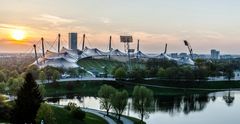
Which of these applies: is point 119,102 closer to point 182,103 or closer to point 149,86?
point 182,103

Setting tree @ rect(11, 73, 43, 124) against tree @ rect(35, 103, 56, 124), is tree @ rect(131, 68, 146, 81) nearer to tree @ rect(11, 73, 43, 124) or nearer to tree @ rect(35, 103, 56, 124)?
tree @ rect(11, 73, 43, 124)

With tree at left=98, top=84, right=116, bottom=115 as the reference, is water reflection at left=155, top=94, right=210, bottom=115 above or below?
below

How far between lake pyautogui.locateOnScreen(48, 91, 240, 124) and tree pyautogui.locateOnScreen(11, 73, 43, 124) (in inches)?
857

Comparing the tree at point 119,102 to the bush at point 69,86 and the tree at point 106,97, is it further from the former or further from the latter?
the bush at point 69,86

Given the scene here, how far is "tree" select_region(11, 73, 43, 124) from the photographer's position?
40125mm

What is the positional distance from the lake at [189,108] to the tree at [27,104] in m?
21.8

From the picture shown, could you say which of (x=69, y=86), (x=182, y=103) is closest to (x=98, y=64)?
(x=69, y=86)

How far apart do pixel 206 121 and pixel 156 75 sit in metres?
67.0

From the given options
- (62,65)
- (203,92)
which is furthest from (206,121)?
(62,65)

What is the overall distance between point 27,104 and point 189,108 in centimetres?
4238

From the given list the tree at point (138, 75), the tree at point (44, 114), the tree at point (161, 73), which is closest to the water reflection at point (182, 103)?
the tree at point (138, 75)

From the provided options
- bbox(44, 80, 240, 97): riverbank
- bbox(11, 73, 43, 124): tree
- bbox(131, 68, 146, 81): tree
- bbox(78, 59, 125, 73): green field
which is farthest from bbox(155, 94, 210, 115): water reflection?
bbox(78, 59, 125, 73): green field

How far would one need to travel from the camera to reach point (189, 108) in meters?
76.4

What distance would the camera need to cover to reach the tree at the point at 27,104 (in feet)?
132
